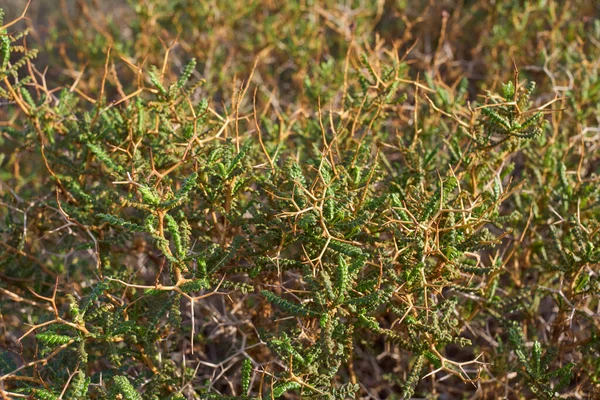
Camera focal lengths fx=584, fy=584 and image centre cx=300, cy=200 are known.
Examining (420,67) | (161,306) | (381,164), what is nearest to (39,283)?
(161,306)

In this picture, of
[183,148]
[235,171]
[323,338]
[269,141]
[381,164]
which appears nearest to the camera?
[323,338]

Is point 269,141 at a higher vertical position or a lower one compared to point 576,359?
higher

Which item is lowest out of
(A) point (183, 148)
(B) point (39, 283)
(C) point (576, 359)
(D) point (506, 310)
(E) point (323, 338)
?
(C) point (576, 359)

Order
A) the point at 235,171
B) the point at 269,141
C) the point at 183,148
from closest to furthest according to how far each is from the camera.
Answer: the point at 235,171 < the point at 183,148 < the point at 269,141

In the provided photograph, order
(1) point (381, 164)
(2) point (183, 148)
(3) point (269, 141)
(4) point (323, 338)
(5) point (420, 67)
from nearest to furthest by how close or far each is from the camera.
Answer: (4) point (323, 338)
(2) point (183, 148)
(1) point (381, 164)
(3) point (269, 141)
(5) point (420, 67)

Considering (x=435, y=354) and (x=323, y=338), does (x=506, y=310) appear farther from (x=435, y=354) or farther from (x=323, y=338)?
(x=323, y=338)

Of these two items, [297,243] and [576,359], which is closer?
[297,243]

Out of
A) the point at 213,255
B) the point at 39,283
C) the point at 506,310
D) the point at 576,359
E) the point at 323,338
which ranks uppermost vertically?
the point at 213,255

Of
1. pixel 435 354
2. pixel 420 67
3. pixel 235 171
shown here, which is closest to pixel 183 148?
pixel 235 171

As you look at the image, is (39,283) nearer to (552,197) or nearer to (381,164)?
(381,164)
